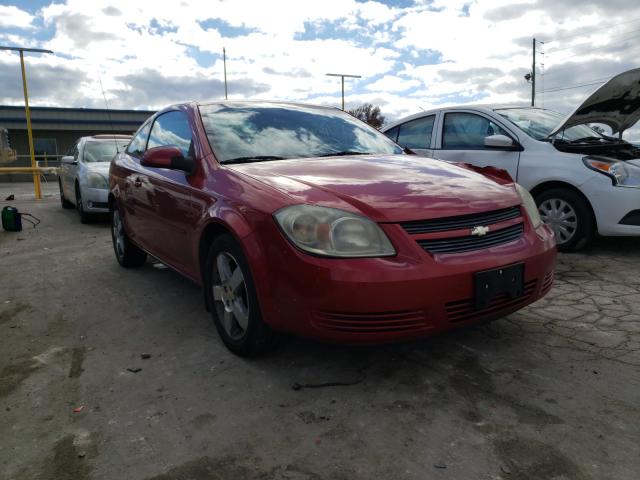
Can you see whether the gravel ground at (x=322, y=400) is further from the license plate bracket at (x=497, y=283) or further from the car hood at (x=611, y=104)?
the car hood at (x=611, y=104)

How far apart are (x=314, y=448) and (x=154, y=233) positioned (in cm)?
252

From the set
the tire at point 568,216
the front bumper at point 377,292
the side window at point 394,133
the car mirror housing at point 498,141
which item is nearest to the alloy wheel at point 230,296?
the front bumper at point 377,292

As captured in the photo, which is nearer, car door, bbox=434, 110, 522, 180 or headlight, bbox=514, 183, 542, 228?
headlight, bbox=514, 183, 542, 228

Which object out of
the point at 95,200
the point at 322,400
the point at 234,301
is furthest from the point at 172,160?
the point at 95,200

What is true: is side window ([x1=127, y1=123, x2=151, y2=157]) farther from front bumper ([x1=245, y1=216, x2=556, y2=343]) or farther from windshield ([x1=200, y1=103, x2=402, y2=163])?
front bumper ([x1=245, y1=216, x2=556, y2=343])

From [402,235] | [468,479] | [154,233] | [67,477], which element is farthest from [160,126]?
[468,479]

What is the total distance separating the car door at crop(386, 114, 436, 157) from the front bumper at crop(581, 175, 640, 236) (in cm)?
184

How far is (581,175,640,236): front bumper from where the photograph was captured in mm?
4773

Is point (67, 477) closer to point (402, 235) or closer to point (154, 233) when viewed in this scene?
point (402, 235)

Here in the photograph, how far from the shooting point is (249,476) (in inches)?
76.5

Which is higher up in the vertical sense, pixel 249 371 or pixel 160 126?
pixel 160 126

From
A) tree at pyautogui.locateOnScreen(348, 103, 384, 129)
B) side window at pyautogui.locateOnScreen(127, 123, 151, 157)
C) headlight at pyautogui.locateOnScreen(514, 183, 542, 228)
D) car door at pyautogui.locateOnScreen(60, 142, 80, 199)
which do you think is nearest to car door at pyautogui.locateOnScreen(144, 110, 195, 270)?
side window at pyautogui.locateOnScreen(127, 123, 151, 157)

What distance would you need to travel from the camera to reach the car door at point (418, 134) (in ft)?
20.4

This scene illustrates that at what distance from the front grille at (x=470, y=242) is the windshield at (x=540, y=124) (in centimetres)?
309
